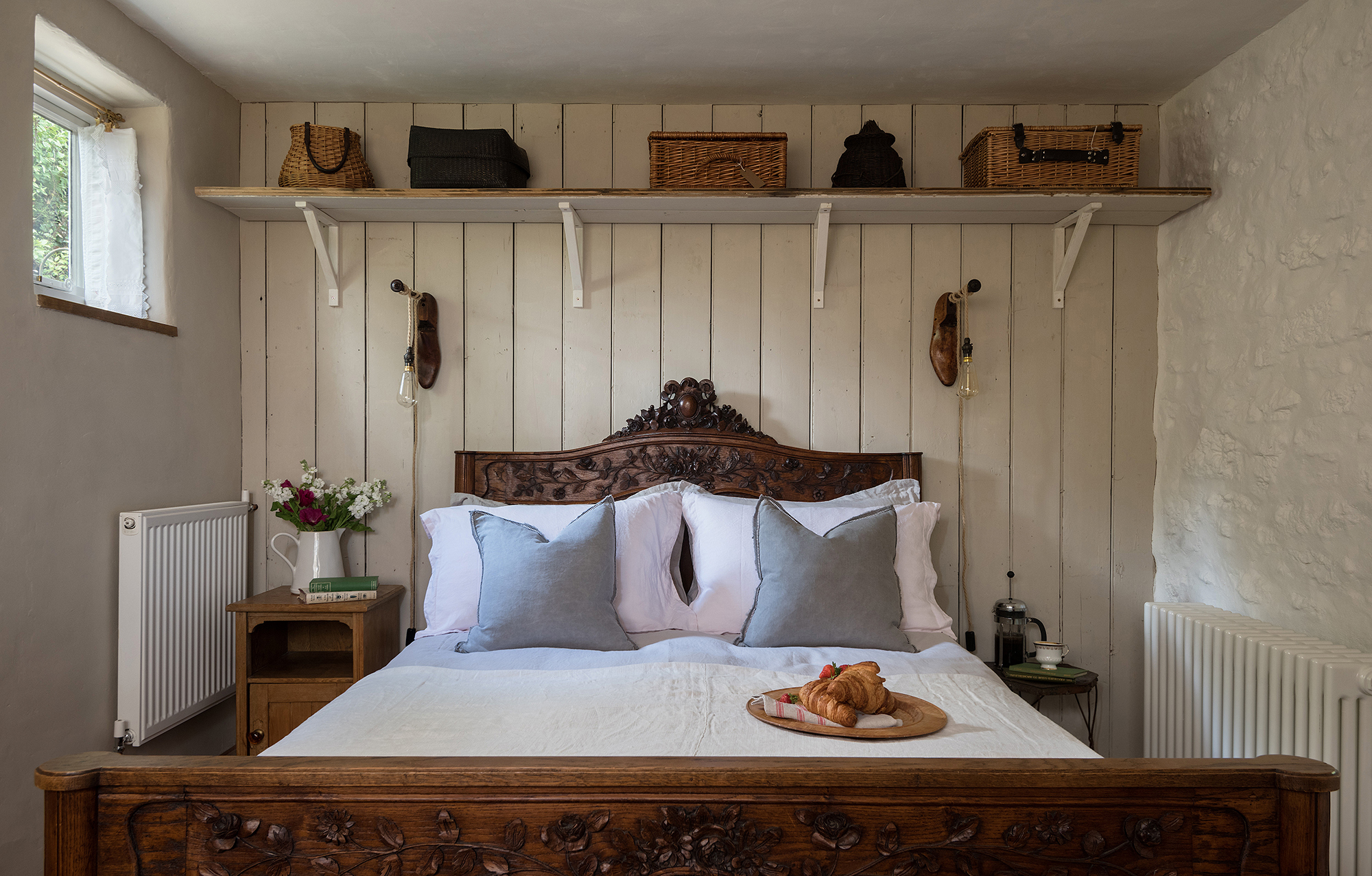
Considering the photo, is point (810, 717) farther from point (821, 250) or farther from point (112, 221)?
point (112, 221)

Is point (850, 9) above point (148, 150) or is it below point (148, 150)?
above

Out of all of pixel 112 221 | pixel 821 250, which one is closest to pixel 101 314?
pixel 112 221

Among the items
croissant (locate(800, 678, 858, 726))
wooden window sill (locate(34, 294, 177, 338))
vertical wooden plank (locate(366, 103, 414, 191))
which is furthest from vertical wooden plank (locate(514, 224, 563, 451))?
croissant (locate(800, 678, 858, 726))

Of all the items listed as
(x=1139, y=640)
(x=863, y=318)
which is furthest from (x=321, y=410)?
(x=1139, y=640)

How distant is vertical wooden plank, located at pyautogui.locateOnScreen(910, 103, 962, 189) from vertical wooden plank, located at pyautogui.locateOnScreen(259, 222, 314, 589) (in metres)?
2.31

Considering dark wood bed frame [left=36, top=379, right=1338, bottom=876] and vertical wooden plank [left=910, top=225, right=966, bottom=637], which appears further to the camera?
vertical wooden plank [left=910, top=225, right=966, bottom=637]

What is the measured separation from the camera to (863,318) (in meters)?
3.06

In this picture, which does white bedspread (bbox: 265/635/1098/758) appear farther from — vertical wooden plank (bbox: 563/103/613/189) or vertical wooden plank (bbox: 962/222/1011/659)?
vertical wooden plank (bbox: 563/103/613/189)

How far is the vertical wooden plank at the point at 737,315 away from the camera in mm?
3055

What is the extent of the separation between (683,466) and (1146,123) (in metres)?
2.14

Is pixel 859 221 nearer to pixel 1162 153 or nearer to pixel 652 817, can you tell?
pixel 1162 153

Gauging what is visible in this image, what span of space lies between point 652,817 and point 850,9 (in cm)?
219

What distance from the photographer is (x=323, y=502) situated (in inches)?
114

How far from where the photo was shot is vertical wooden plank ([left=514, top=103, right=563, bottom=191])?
3043 millimetres
